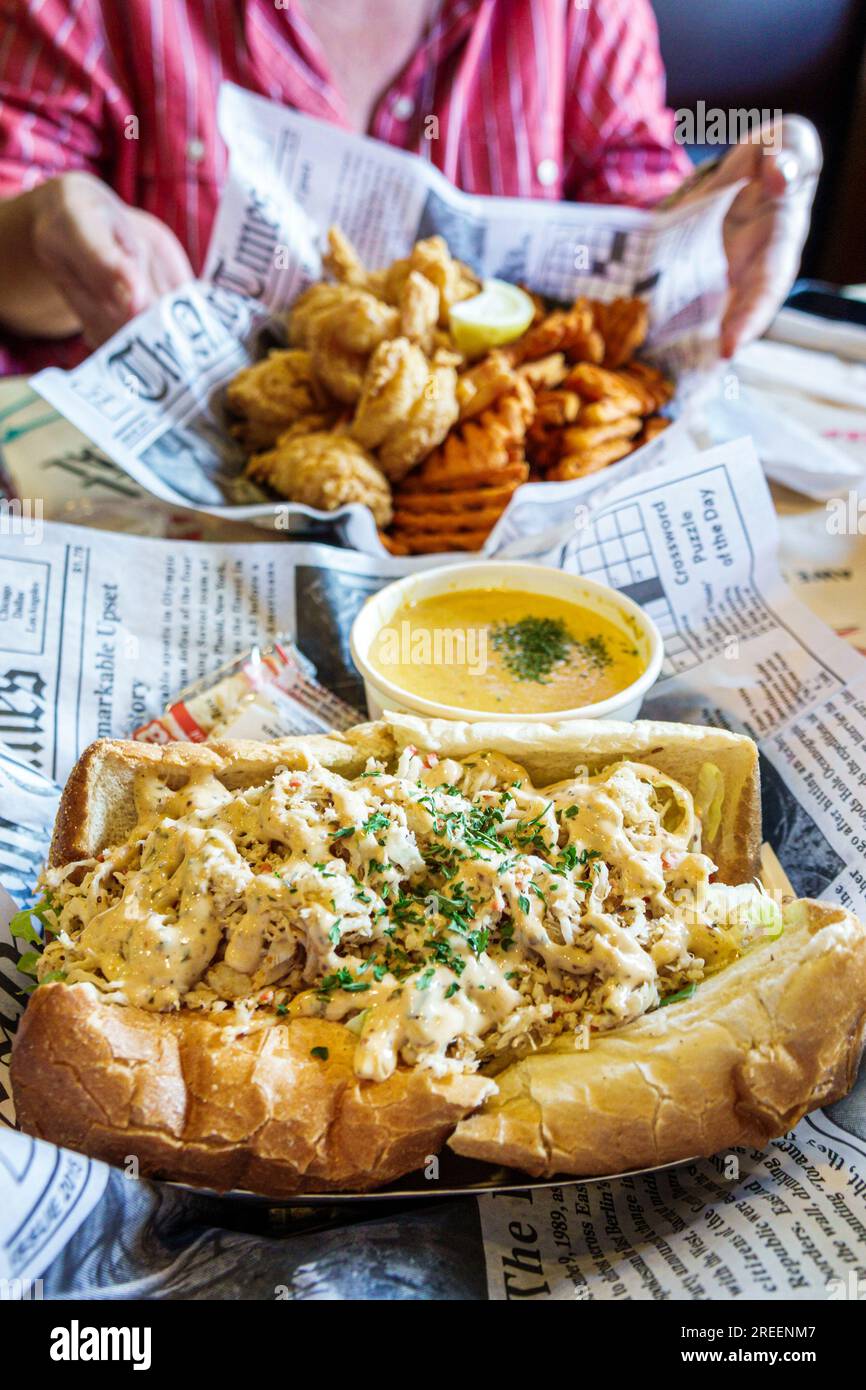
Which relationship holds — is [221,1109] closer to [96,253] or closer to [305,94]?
[96,253]

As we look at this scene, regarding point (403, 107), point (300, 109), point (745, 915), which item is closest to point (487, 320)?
point (300, 109)

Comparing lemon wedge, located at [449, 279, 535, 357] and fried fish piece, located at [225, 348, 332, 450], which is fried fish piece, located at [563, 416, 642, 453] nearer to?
lemon wedge, located at [449, 279, 535, 357]

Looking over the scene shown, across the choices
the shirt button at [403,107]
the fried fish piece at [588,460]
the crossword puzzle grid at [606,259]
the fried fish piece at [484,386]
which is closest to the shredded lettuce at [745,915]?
the fried fish piece at [588,460]

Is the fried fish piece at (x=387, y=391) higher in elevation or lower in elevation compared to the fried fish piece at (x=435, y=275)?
lower

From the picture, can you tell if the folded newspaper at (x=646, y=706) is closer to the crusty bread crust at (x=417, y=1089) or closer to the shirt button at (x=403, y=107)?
the crusty bread crust at (x=417, y=1089)

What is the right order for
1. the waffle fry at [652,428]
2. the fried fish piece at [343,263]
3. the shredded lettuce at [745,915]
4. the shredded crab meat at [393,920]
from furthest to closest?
the fried fish piece at [343,263] < the waffle fry at [652,428] < the shredded lettuce at [745,915] < the shredded crab meat at [393,920]

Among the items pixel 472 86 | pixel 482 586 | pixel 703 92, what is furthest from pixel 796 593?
pixel 703 92

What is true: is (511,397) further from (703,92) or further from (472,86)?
(703,92)
